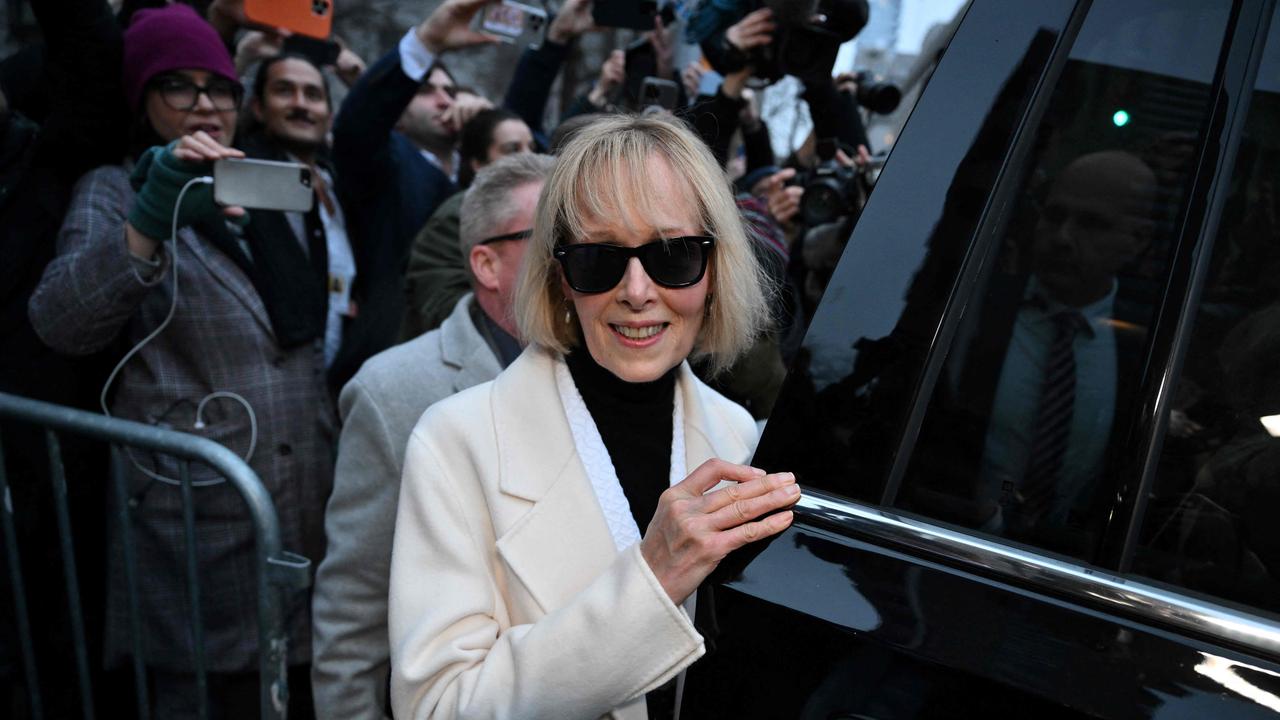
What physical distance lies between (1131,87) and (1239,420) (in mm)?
407

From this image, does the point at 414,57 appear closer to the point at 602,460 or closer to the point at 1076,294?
the point at 602,460

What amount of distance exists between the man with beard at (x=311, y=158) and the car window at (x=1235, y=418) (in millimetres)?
2536

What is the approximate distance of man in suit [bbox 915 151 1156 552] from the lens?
1.21 meters

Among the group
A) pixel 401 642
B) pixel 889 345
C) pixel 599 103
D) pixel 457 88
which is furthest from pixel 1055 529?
pixel 457 88

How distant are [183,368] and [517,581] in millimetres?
1723

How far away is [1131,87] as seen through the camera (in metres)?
1.24

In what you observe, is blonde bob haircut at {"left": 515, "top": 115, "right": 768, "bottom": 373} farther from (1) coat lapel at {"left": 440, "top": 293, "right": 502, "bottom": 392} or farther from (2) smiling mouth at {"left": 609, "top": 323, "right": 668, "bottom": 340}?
(1) coat lapel at {"left": 440, "top": 293, "right": 502, "bottom": 392}

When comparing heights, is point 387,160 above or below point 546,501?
above

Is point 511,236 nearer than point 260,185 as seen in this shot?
Yes

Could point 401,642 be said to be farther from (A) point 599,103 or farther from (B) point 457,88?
(B) point 457,88

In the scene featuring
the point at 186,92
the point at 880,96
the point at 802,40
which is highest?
the point at 802,40

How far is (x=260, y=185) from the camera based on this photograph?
2559mm

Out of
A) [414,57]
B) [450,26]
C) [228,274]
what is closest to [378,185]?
[414,57]

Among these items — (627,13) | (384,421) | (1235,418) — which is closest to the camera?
(1235,418)
